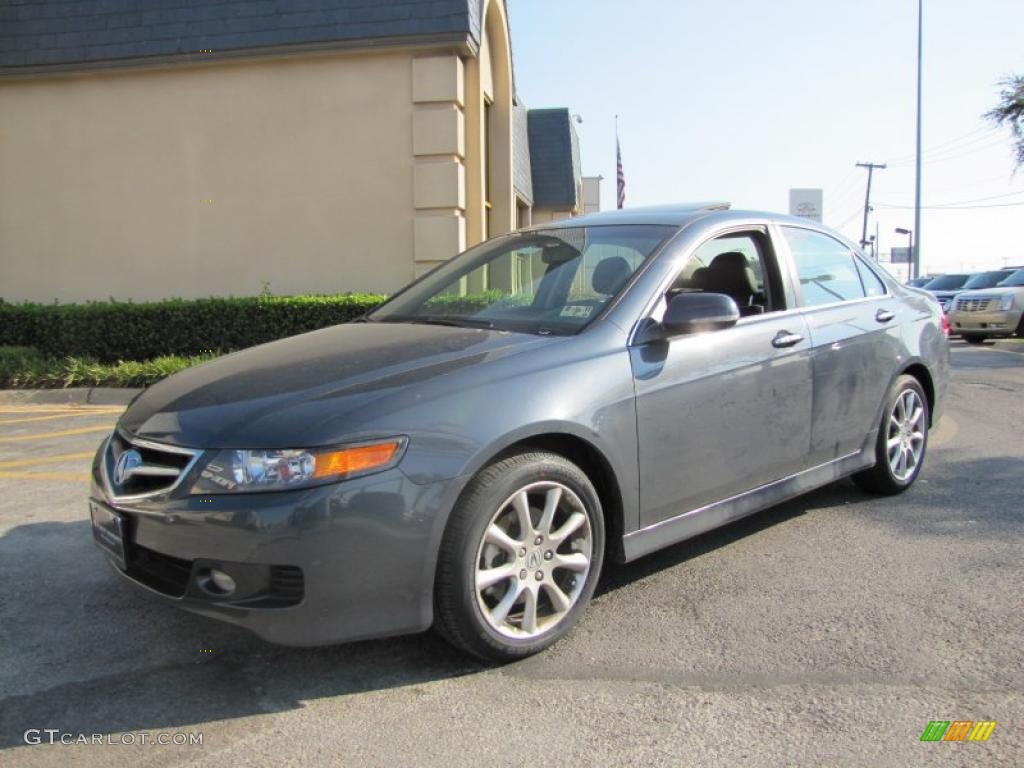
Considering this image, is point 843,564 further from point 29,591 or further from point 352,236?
point 352,236

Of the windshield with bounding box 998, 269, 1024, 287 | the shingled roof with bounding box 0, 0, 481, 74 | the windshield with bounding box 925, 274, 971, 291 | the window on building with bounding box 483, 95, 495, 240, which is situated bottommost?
the windshield with bounding box 925, 274, 971, 291

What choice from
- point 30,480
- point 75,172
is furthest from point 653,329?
point 75,172

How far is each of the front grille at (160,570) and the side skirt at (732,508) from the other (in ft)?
5.28

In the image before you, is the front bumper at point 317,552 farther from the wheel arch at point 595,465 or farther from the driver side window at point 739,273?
the driver side window at point 739,273

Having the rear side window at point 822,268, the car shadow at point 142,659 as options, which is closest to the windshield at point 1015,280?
the rear side window at point 822,268

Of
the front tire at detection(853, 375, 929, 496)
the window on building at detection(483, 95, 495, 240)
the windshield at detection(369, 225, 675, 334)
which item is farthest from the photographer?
the window on building at detection(483, 95, 495, 240)

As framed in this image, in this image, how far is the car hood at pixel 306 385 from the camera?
2.58 meters

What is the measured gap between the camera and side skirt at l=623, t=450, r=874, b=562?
10.7 ft

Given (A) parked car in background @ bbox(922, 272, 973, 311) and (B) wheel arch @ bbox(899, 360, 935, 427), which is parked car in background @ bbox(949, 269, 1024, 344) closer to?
(A) parked car in background @ bbox(922, 272, 973, 311)

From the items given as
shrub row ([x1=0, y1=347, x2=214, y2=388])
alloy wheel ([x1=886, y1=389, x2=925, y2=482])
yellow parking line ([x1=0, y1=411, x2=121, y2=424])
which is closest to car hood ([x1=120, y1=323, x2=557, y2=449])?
alloy wheel ([x1=886, y1=389, x2=925, y2=482])

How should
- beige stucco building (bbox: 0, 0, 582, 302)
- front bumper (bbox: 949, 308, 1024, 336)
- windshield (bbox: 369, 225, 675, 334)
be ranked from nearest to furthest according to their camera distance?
windshield (bbox: 369, 225, 675, 334), beige stucco building (bbox: 0, 0, 582, 302), front bumper (bbox: 949, 308, 1024, 336)

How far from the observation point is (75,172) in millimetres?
11430

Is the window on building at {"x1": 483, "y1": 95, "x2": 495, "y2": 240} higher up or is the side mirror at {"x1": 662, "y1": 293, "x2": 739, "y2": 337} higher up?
the window on building at {"x1": 483, "y1": 95, "x2": 495, "y2": 240}

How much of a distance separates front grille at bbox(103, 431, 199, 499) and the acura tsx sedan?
11 millimetres
